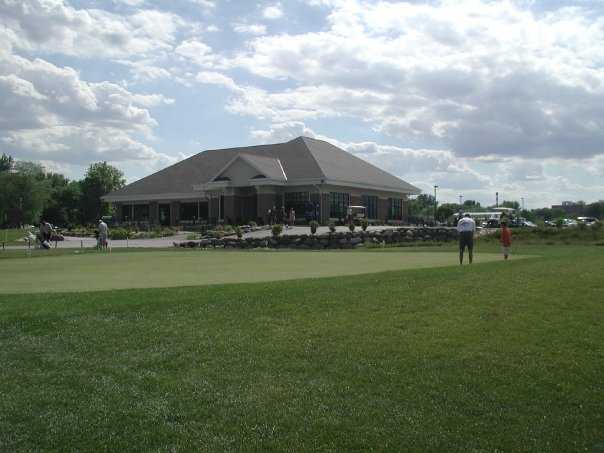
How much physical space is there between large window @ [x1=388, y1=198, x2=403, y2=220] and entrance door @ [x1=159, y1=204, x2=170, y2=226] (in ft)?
70.8

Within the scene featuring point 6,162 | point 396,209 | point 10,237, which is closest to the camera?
point 10,237

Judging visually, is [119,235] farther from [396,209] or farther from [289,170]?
[396,209]

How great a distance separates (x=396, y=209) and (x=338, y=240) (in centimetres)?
2948

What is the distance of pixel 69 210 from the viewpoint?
312ft

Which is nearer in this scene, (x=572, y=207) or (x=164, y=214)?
(x=164, y=214)

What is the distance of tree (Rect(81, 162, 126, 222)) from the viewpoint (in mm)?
91438

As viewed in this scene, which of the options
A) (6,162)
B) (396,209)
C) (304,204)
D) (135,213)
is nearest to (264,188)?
(304,204)

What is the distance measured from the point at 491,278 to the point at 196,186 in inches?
1842

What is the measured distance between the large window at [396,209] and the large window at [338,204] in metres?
7.81

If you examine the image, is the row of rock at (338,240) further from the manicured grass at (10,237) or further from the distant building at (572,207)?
the distant building at (572,207)

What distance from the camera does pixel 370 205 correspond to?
59.9 metres

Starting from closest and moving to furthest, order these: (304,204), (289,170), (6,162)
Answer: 1. (304,204)
2. (289,170)
3. (6,162)

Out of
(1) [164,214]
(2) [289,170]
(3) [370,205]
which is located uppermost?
(2) [289,170]

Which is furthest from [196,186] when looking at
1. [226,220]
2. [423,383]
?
[423,383]
